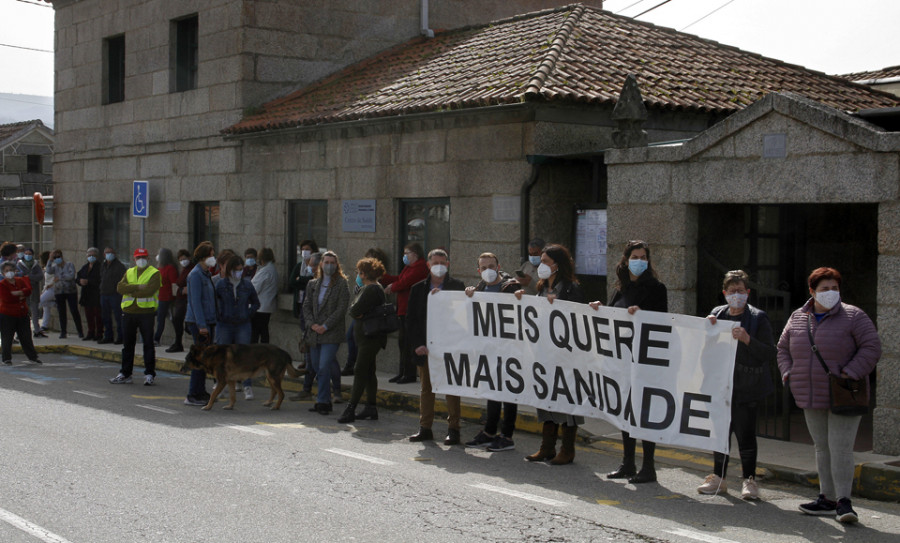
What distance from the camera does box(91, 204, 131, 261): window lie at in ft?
72.4

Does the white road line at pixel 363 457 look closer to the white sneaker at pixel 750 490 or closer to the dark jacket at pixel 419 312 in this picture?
the dark jacket at pixel 419 312

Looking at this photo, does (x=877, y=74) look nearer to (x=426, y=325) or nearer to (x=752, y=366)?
(x=426, y=325)

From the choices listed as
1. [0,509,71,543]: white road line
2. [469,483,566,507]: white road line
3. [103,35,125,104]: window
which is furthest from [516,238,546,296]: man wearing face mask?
[103,35,125,104]: window

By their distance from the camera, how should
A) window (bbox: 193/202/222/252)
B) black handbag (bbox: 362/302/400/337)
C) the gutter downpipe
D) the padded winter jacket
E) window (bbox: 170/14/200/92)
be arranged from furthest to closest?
window (bbox: 170/14/200/92), the gutter downpipe, window (bbox: 193/202/222/252), black handbag (bbox: 362/302/400/337), the padded winter jacket

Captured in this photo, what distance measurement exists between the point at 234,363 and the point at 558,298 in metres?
4.47

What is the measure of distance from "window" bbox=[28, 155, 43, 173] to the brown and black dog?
3118cm

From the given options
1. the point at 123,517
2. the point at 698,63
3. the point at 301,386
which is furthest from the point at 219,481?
the point at 698,63

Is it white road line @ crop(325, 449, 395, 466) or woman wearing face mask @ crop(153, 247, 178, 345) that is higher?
woman wearing face mask @ crop(153, 247, 178, 345)

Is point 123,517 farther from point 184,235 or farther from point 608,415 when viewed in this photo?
point 184,235

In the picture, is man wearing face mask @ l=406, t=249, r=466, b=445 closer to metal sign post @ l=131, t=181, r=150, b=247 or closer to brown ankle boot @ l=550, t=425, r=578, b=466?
brown ankle boot @ l=550, t=425, r=578, b=466

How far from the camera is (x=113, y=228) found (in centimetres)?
2245

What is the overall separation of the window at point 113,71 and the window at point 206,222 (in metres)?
4.28

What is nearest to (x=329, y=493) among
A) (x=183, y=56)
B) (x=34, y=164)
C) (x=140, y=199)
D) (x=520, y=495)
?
(x=520, y=495)

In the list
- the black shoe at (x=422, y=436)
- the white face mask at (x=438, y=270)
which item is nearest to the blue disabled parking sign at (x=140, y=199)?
the white face mask at (x=438, y=270)
